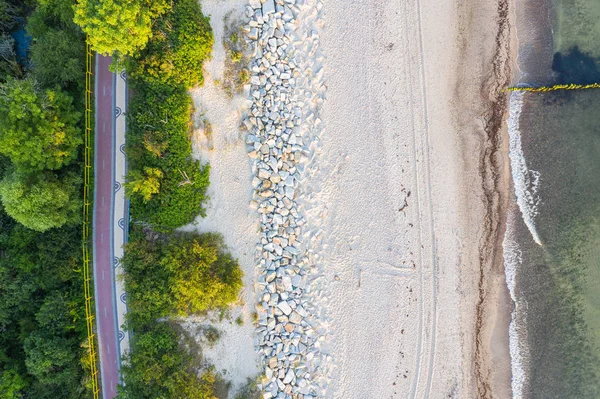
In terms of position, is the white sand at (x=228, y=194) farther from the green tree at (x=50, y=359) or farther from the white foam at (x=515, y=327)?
the white foam at (x=515, y=327)

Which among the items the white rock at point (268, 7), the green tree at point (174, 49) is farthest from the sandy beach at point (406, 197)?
the green tree at point (174, 49)

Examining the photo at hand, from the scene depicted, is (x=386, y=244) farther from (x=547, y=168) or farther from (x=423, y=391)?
(x=547, y=168)

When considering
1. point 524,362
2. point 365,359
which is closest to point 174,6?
point 365,359

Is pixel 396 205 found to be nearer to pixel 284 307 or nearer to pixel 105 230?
pixel 284 307

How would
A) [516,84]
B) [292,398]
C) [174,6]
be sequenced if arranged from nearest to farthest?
[174,6]
[292,398]
[516,84]

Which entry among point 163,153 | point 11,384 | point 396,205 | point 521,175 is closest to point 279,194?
point 163,153
